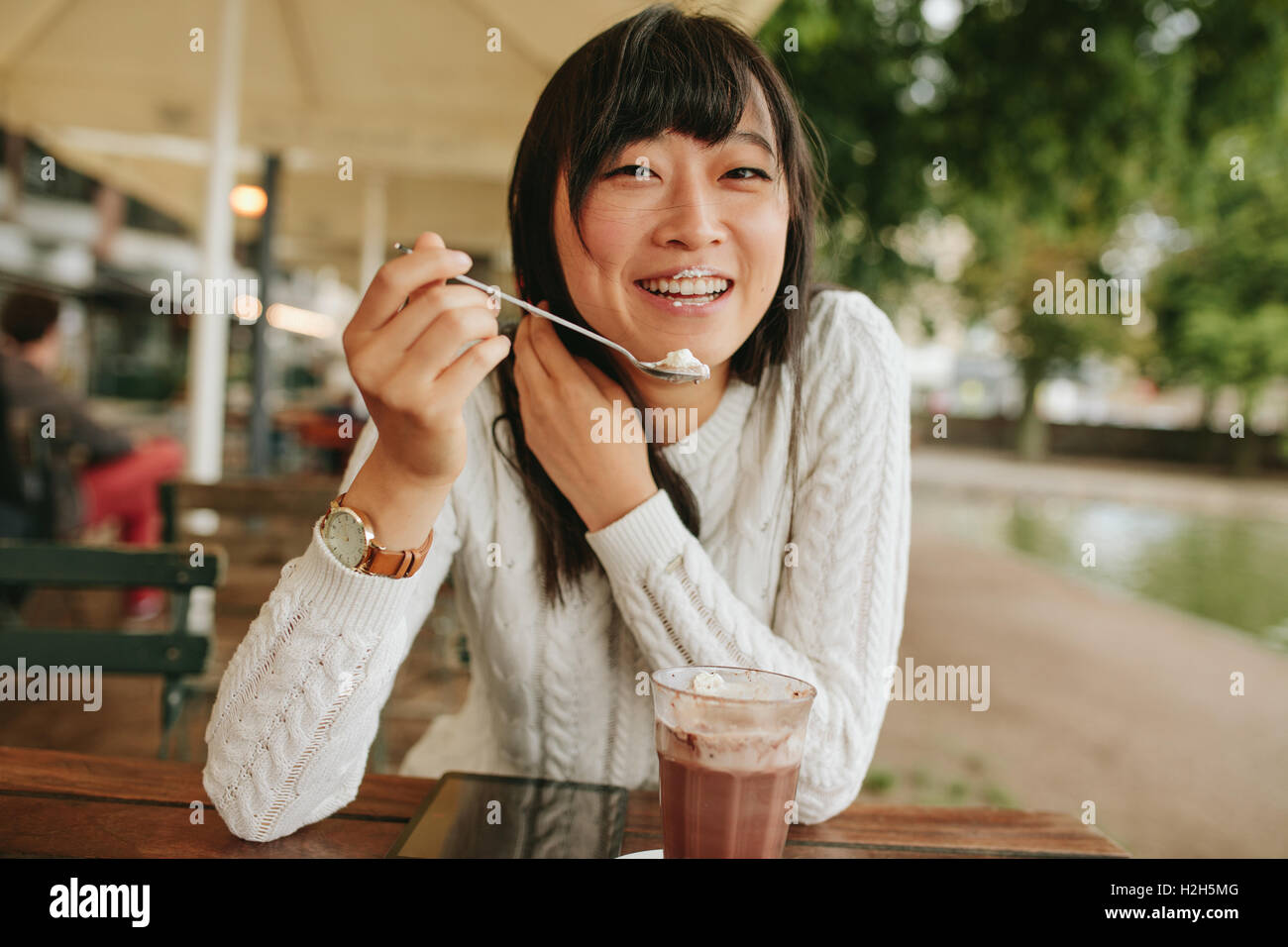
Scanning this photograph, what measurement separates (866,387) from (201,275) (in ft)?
10.7

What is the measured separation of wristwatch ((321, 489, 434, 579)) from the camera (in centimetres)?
91

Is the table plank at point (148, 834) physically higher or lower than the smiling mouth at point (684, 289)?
lower

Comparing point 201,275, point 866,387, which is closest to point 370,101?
point 201,275

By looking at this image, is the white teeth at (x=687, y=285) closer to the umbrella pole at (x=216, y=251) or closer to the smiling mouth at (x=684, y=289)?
the smiling mouth at (x=684, y=289)

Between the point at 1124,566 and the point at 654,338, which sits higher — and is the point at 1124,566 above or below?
below

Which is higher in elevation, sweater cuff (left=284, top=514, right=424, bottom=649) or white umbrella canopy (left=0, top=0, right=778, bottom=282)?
white umbrella canopy (left=0, top=0, right=778, bottom=282)

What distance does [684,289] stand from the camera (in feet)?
3.59

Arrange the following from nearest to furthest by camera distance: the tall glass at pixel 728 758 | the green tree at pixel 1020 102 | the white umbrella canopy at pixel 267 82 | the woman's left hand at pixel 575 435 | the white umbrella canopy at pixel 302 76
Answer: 1. the tall glass at pixel 728 758
2. the woman's left hand at pixel 575 435
3. the white umbrella canopy at pixel 267 82
4. the white umbrella canopy at pixel 302 76
5. the green tree at pixel 1020 102

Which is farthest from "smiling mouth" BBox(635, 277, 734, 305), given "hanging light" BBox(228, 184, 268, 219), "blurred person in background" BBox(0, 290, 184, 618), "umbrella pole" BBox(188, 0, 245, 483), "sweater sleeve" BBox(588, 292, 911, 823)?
"hanging light" BBox(228, 184, 268, 219)

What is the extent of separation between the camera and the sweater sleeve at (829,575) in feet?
3.57

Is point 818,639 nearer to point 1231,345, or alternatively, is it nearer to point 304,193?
point 304,193

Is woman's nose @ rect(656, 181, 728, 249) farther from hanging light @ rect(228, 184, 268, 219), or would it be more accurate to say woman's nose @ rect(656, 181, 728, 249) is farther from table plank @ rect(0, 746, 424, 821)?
hanging light @ rect(228, 184, 268, 219)

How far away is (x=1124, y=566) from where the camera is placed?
824 cm

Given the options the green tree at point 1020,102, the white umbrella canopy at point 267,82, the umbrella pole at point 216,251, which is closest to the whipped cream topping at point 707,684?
the umbrella pole at point 216,251
